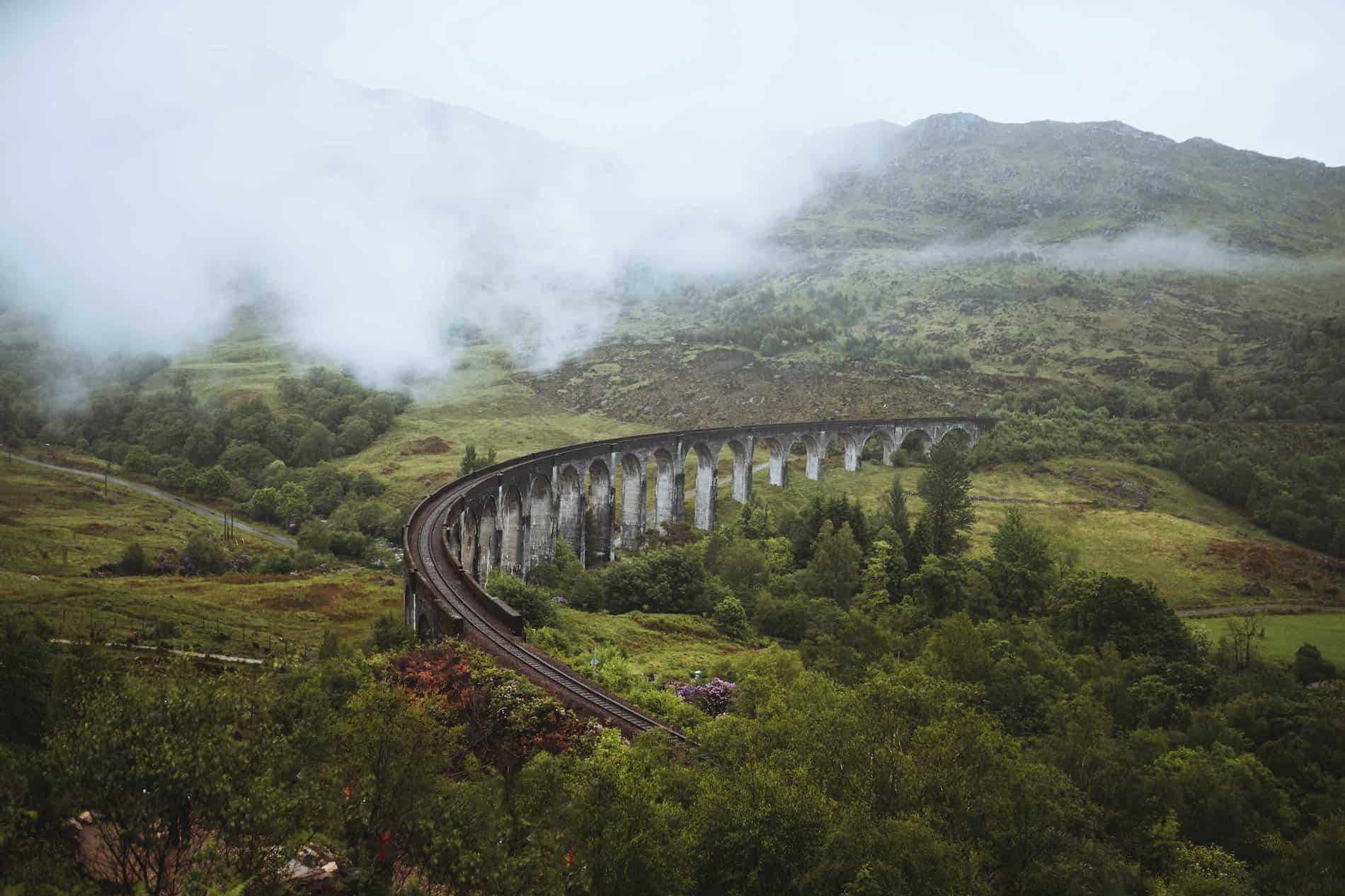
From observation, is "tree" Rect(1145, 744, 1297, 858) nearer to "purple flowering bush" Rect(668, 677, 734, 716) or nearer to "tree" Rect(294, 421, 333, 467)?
"purple flowering bush" Rect(668, 677, 734, 716)

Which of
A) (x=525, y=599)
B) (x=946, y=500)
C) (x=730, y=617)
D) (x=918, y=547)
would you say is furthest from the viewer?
(x=946, y=500)

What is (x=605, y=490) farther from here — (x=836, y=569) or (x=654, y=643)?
(x=654, y=643)

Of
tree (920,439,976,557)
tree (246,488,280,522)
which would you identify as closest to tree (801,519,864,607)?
tree (920,439,976,557)

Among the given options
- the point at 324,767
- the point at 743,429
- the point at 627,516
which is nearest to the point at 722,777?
the point at 324,767

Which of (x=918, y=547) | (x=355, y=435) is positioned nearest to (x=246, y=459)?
(x=355, y=435)

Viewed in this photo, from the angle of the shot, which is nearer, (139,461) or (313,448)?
(139,461)

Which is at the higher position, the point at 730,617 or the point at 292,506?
the point at 730,617

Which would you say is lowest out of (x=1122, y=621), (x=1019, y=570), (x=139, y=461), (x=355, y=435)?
(x=139, y=461)
